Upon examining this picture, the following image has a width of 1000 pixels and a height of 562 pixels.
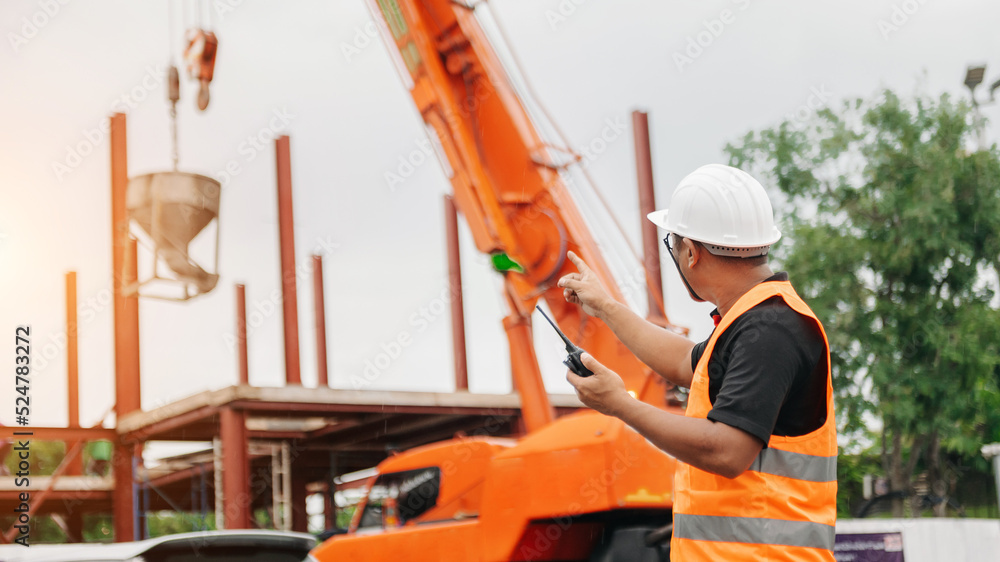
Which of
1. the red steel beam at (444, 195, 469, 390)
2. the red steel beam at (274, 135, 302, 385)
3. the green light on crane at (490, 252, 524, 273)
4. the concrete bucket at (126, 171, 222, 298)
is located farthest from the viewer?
the red steel beam at (444, 195, 469, 390)

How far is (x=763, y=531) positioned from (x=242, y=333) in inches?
1056

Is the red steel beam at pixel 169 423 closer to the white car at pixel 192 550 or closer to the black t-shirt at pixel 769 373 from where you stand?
the white car at pixel 192 550

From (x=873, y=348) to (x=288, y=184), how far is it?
1126 centimetres

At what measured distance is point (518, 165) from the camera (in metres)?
9.44

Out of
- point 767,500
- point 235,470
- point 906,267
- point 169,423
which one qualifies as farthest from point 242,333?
point 767,500

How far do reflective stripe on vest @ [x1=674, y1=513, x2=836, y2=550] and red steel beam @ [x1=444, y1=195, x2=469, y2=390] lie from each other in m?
20.1

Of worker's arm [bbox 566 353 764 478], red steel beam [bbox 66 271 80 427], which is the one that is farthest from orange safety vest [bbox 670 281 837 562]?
red steel beam [bbox 66 271 80 427]

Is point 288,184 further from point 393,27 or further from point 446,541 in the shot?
point 446,541

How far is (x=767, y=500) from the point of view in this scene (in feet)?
7.39

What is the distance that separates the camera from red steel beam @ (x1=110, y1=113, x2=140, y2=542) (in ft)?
56.3

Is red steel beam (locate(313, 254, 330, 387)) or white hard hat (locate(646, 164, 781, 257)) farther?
red steel beam (locate(313, 254, 330, 387))

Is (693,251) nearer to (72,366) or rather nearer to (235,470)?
(235,470)

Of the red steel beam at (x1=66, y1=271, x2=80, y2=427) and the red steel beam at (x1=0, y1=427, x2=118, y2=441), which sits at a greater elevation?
the red steel beam at (x1=66, y1=271, x2=80, y2=427)

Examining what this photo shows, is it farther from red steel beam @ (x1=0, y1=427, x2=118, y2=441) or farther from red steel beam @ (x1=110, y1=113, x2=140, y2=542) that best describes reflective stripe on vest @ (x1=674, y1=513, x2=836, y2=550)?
red steel beam @ (x1=110, y1=113, x2=140, y2=542)
